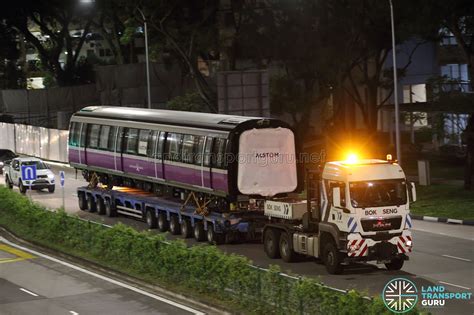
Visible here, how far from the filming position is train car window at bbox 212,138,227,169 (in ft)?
103

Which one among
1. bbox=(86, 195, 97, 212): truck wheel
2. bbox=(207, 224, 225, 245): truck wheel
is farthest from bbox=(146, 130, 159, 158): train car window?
bbox=(86, 195, 97, 212): truck wheel

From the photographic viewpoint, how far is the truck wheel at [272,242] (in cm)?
2886

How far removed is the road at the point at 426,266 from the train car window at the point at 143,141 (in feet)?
10.2

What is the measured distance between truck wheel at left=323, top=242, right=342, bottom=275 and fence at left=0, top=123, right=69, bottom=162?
125 feet

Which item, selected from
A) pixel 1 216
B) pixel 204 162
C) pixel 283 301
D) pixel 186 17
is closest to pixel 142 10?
pixel 186 17

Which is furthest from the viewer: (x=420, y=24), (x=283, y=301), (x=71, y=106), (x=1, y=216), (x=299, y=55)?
(x=71, y=106)

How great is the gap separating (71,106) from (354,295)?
65.6m

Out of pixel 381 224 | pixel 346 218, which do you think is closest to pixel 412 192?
pixel 381 224

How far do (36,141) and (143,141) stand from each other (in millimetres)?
30421

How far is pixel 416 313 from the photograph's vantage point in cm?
1667

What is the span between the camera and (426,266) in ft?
90.8

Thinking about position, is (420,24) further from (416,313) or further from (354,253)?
(416,313)

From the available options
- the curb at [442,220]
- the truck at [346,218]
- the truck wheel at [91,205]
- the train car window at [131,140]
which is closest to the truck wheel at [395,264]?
the truck at [346,218]

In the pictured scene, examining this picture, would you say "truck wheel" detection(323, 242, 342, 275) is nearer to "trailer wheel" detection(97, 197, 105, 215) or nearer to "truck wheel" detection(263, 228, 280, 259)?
"truck wheel" detection(263, 228, 280, 259)
